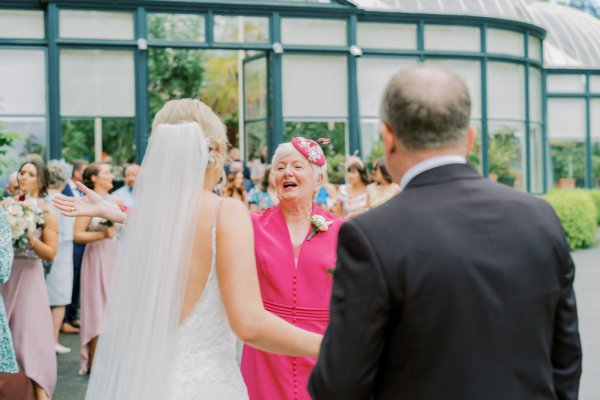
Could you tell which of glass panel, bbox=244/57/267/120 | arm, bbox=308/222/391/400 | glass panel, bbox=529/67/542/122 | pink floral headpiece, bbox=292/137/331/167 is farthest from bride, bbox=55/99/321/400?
glass panel, bbox=529/67/542/122

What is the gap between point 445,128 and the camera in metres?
2.23

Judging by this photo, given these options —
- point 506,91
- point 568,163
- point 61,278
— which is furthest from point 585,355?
point 568,163

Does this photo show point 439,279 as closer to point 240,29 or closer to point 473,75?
point 240,29

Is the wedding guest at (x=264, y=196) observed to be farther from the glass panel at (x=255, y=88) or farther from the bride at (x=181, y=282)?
the bride at (x=181, y=282)

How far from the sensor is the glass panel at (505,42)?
20.0 meters

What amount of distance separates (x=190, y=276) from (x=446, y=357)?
47.6 inches

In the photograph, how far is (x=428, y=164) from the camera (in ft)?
7.39

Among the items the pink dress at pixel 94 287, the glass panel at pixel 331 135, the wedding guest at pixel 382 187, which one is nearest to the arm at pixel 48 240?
the pink dress at pixel 94 287

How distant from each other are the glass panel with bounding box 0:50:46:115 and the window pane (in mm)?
363

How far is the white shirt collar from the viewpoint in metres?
2.25

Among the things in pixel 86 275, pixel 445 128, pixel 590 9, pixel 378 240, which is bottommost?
pixel 86 275

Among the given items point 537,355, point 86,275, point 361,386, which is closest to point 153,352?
point 361,386

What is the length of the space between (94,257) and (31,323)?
6.56 feet

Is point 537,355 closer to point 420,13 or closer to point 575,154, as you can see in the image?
point 420,13
